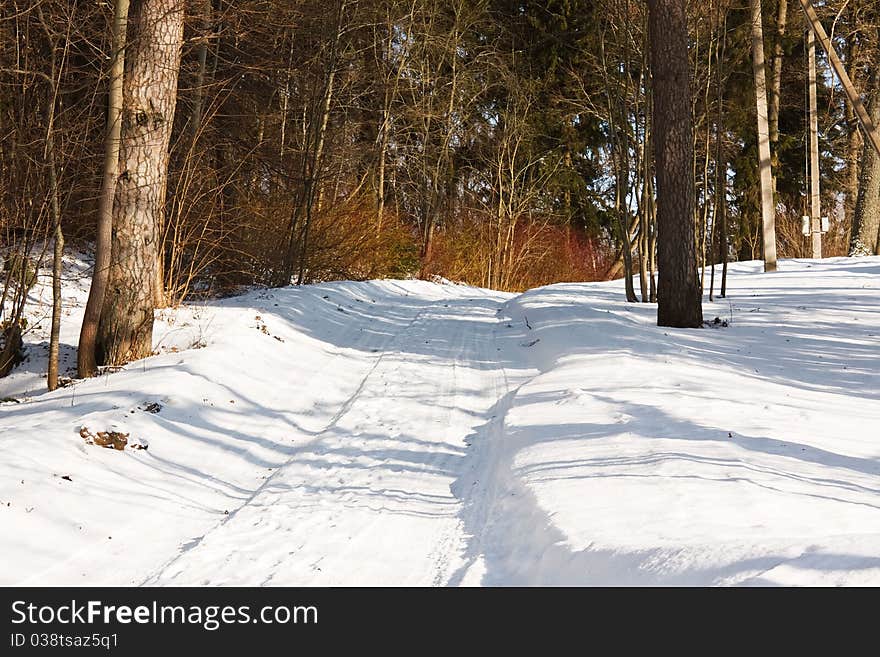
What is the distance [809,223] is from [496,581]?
2294 cm

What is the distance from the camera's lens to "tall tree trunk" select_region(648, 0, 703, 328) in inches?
495

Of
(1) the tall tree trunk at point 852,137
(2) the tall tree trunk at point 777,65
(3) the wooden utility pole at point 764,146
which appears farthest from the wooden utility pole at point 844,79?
(2) the tall tree trunk at point 777,65

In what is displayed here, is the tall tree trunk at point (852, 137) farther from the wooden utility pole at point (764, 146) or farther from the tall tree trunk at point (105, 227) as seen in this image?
the tall tree trunk at point (105, 227)

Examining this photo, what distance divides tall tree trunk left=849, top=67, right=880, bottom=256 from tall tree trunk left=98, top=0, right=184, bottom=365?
19364mm

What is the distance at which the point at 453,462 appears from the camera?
661cm

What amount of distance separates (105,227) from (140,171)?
93 centimetres

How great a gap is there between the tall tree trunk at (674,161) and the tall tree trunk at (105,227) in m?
7.94

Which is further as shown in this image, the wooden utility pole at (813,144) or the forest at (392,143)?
the wooden utility pole at (813,144)

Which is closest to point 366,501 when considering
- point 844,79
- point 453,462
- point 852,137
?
point 453,462

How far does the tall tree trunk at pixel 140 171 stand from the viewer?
959 centimetres


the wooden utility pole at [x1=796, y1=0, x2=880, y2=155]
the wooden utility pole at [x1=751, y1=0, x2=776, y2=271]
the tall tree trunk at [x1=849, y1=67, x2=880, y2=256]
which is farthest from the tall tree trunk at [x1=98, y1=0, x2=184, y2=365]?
the tall tree trunk at [x1=849, y1=67, x2=880, y2=256]

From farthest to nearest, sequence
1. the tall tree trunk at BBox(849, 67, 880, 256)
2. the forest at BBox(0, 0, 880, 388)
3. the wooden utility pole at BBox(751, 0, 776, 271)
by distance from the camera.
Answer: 1. the tall tree trunk at BBox(849, 67, 880, 256)
2. the wooden utility pole at BBox(751, 0, 776, 271)
3. the forest at BBox(0, 0, 880, 388)

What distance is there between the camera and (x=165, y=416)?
291 inches

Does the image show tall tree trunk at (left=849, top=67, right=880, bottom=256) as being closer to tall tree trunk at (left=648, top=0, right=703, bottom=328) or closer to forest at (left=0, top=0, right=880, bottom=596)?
forest at (left=0, top=0, right=880, bottom=596)
